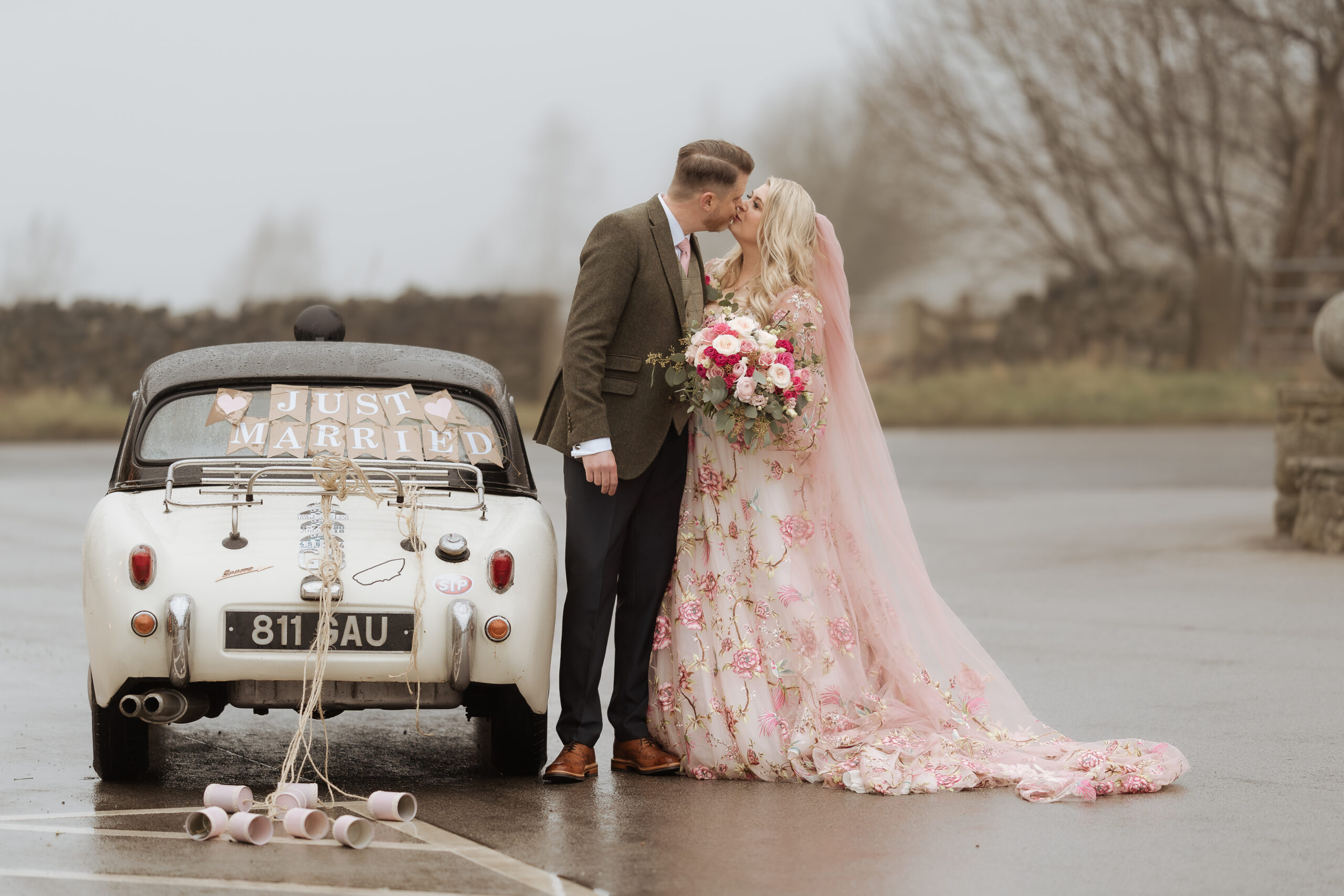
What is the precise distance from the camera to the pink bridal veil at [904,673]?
17.8ft

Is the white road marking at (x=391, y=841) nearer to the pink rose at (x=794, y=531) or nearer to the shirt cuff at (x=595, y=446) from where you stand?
the shirt cuff at (x=595, y=446)

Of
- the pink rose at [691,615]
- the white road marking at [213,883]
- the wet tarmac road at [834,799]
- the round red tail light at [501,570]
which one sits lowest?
the white road marking at [213,883]

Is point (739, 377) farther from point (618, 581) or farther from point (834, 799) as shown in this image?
point (834, 799)

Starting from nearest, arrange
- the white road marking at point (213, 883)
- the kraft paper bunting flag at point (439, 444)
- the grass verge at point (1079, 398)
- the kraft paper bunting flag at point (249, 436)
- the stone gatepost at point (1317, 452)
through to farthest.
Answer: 1. the white road marking at point (213, 883)
2. the kraft paper bunting flag at point (249, 436)
3. the kraft paper bunting flag at point (439, 444)
4. the stone gatepost at point (1317, 452)
5. the grass verge at point (1079, 398)

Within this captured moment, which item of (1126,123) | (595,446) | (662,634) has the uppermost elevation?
(1126,123)

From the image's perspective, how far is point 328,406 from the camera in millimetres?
5934

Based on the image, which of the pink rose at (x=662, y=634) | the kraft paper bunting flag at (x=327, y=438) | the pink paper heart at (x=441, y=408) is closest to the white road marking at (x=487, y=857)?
the pink rose at (x=662, y=634)

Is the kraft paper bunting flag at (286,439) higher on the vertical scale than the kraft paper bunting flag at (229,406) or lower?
lower

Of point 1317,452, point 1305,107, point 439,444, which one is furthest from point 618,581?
point 1305,107

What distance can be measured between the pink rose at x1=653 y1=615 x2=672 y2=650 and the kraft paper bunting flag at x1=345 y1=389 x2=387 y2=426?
50.1 inches

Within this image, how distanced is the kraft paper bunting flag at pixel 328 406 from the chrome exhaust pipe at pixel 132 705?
1298 millimetres

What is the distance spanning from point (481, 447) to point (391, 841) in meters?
1.74

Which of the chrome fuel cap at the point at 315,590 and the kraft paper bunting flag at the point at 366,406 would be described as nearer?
the chrome fuel cap at the point at 315,590

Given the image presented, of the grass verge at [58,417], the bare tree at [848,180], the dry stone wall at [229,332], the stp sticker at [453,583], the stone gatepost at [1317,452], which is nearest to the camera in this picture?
the stp sticker at [453,583]
